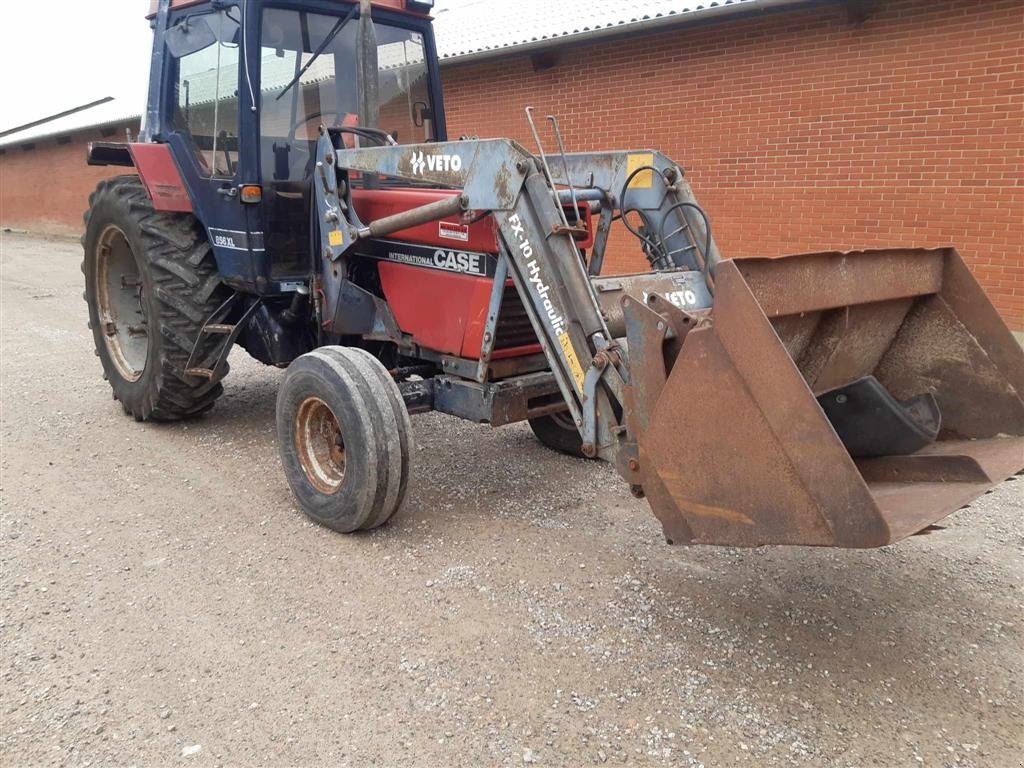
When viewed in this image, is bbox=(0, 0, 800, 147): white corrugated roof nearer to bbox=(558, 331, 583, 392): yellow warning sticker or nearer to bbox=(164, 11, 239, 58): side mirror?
bbox=(164, 11, 239, 58): side mirror

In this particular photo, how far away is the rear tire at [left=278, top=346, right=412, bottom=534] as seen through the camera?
3.83 m

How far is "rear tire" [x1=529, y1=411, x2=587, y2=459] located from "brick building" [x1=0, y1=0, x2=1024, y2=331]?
189 inches

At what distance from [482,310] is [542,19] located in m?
8.95

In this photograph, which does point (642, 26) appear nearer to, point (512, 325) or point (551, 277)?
point (512, 325)

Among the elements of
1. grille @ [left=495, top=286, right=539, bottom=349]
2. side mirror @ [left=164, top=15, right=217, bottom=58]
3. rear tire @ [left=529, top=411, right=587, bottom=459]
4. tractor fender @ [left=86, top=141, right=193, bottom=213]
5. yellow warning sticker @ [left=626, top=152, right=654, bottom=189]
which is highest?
side mirror @ [left=164, top=15, right=217, bottom=58]

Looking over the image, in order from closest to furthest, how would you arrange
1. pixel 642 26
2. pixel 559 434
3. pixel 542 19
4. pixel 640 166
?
pixel 640 166 → pixel 559 434 → pixel 642 26 → pixel 542 19

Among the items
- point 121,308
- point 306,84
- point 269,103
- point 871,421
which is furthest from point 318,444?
point 121,308

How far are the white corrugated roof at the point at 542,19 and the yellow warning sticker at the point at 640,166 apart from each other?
3999 millimetres

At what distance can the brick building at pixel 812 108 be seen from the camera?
24.8 feet

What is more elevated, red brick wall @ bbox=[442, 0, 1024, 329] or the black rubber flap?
red brick wall @ bbox=[442, 0, 1024, 329]

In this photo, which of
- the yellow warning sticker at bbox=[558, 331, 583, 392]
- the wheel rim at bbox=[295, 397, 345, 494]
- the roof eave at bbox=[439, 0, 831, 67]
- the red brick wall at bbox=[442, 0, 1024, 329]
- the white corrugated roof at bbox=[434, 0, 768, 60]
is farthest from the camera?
the white corrugated roof at bbox=[434, 0, 768, 60]

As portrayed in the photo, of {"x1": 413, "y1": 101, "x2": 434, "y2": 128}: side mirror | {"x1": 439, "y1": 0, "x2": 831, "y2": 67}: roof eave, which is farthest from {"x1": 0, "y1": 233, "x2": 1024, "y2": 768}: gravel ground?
{"x1": 439, "y1": 0, "x2": 831, "y2": 67}: roof eave

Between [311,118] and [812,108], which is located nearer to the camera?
[311,118]

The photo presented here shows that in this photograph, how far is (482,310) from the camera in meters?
3.95
